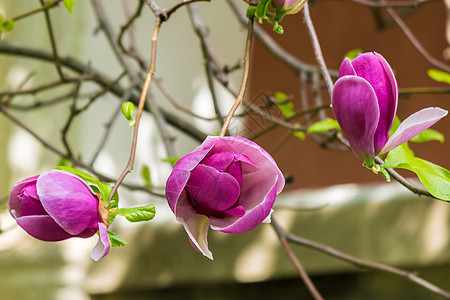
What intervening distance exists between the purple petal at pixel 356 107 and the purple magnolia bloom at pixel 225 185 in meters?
0.05

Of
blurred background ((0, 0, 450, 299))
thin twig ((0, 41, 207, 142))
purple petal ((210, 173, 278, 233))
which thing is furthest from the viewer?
blurred background ((0, 0, 450, 299))

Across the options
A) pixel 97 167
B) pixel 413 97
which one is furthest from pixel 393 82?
pixel 413 97

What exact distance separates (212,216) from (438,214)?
943 millimetres

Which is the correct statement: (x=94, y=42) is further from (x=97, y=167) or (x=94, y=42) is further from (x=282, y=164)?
(x=282, y=164)

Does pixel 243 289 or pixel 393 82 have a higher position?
pixel 393 82

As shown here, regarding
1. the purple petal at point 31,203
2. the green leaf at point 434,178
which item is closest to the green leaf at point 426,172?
the green leaf at point 434,178

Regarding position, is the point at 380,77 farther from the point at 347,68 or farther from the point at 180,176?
the point at 180,176

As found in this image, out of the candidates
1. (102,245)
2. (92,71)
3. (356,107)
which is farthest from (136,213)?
(92,71)

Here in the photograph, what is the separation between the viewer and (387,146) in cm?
33

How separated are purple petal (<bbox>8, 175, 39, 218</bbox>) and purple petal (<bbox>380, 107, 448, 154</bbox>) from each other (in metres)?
0.21

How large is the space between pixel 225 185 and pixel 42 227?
11 centimetres

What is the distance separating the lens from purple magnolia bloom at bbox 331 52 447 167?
1.01ft

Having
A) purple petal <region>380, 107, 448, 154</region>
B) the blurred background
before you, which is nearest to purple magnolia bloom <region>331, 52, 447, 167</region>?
purple petal <region>380, 107, 448, 154</region>

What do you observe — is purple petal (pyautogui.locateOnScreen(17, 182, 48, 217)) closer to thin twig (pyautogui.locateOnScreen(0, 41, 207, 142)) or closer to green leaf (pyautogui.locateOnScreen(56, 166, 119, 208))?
green leaf (pyautogui.locateOnScreen(56, 166, 119, 208))
